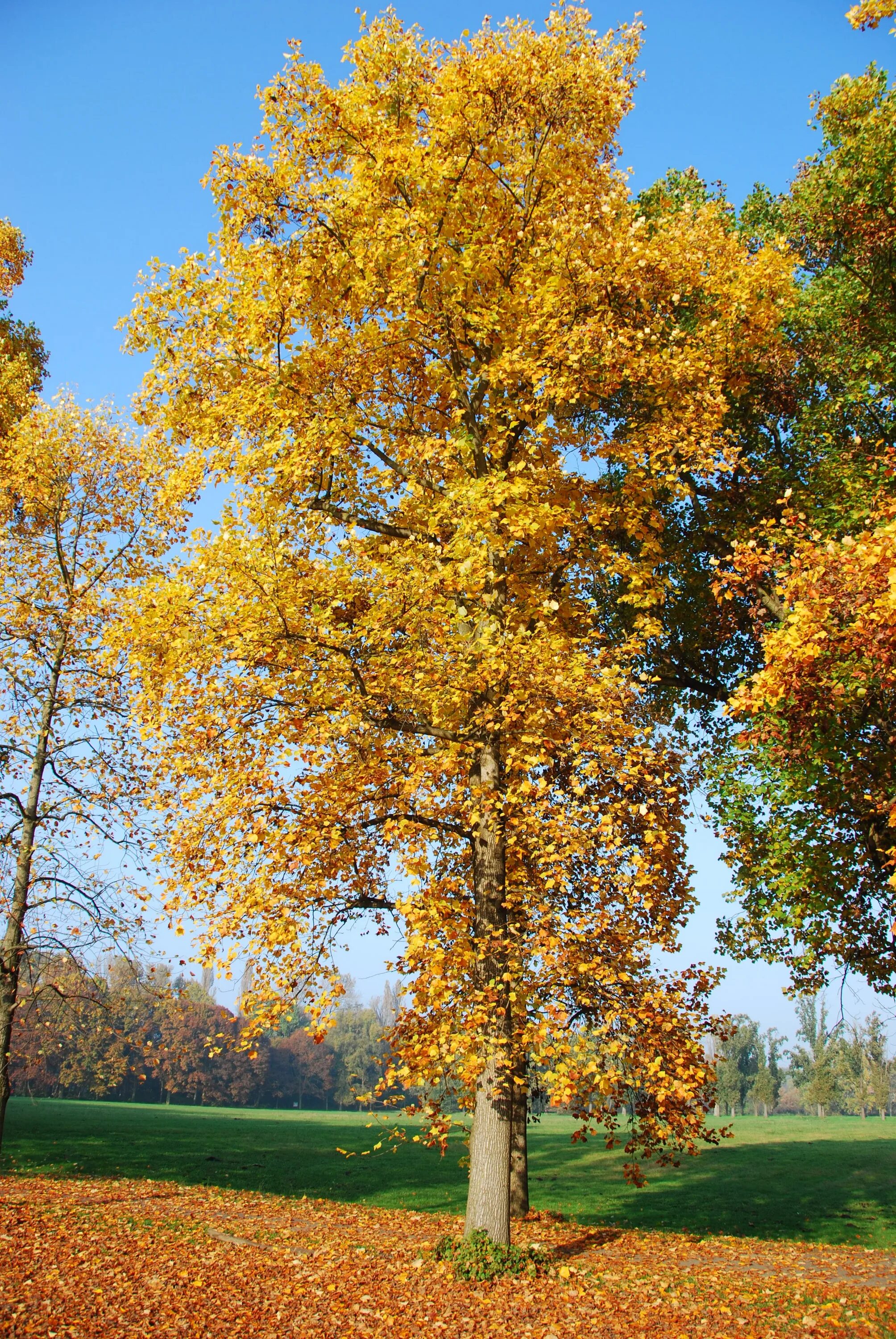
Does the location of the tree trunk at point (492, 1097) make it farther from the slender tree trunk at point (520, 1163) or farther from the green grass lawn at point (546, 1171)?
the green grass lawn at point (546, 1171)

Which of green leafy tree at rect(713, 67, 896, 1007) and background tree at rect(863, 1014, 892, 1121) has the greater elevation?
green leafy tree at rect(713, 67, 896, 1007)

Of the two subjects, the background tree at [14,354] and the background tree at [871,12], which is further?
the background tree at [14,354]

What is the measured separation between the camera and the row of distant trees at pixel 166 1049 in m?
14.9

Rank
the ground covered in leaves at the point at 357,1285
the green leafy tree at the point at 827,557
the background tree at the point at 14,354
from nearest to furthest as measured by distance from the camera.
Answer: the ground covered in leaves at the point at 357,1285, the green leafy tree at the point at 827,557, the background tree at the point at 14,354

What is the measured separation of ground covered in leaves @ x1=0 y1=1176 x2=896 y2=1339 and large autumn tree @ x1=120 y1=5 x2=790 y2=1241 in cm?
134

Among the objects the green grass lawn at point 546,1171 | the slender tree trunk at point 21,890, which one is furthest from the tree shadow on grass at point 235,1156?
the slender tree trunk at point 21,890

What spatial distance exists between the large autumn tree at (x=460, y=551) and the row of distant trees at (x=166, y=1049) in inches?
85.4

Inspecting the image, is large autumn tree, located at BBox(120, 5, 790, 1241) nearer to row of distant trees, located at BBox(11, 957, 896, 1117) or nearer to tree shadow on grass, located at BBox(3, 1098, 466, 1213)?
tree shadow on grass, located at BBox(3, 1098, 466, 1213)

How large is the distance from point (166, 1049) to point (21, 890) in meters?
3.95

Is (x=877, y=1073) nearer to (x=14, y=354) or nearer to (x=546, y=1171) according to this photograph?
(x=546, y=1171)

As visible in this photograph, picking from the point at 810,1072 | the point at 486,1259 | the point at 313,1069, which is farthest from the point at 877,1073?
the point at 486,1259

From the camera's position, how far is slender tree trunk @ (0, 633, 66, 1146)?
13.8m

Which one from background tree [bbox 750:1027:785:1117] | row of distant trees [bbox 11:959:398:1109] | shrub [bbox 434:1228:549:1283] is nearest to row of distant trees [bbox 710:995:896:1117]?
background tree [bbox 750:1027:785:1117]

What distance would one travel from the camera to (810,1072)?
85.8 meters
